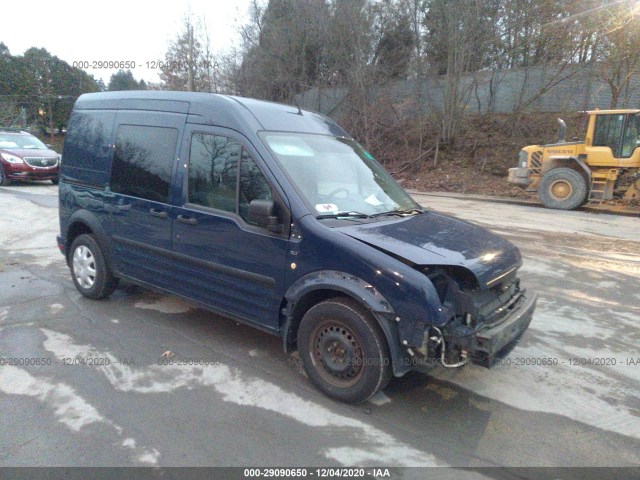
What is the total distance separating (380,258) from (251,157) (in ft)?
4.59

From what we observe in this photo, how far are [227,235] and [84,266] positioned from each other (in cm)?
247

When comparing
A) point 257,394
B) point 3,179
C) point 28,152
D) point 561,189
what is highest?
point 561,189

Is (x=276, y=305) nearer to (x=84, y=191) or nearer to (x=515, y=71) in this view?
(x=84, y=191)

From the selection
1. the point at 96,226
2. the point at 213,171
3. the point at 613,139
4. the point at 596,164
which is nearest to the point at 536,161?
the point at 596,164

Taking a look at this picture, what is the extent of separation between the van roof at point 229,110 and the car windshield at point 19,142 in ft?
43.3

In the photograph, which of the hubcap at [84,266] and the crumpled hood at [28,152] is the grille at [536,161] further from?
the crumpled hood at [28,152]

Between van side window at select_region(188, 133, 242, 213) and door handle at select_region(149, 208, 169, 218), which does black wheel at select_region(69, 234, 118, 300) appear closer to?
door handle at select_region(149, 208, 169, 218)

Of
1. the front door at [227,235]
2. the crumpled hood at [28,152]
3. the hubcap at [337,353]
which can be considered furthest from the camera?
the crumpled hood at [28,152]

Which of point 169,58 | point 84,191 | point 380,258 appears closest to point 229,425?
point 380,258

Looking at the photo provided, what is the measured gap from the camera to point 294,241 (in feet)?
11.3

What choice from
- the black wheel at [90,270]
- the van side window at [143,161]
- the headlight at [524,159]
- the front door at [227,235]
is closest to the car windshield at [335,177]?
the front door at [227,235]

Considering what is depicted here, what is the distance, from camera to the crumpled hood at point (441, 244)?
10.4 ft

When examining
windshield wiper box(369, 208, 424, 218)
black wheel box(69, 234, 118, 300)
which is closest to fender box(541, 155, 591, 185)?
windshield wiper box(369, 208, 424, 218)

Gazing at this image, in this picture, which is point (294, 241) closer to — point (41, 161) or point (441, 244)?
point (441, 244)
